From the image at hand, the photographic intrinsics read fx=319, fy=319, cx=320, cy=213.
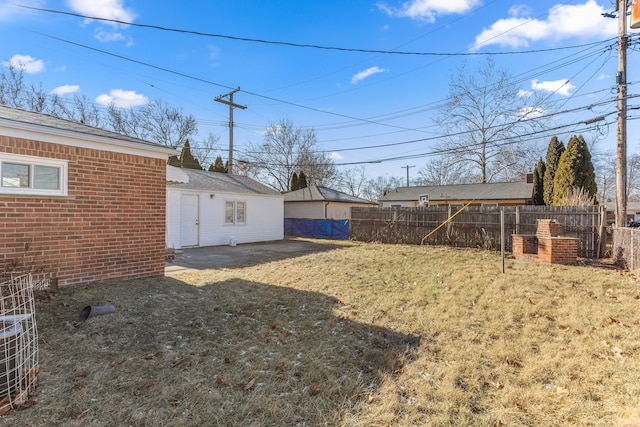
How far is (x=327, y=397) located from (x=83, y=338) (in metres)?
2.98

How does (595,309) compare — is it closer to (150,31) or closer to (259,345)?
(259,345)

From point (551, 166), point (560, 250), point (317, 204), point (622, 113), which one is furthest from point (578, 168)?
point (317, 204)

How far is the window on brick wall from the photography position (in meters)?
14.6

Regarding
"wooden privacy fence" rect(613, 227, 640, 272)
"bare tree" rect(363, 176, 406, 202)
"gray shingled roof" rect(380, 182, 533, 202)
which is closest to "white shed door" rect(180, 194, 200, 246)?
"wooden privacy fence" rect(613, 227, 640, 272)

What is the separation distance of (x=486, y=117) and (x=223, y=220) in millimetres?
24179

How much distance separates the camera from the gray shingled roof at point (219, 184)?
13.3 metres

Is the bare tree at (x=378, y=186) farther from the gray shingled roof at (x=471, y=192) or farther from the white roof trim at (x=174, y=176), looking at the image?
the white roof trim at (x=174, y=176)

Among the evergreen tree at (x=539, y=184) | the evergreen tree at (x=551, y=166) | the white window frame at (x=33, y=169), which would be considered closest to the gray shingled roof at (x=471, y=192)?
the evergreen tree at (x=539, y=184)

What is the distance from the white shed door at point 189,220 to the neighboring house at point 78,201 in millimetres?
6381

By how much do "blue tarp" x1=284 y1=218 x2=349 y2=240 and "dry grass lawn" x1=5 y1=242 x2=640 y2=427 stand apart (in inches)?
440

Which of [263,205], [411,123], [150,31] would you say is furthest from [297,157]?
[150,31]

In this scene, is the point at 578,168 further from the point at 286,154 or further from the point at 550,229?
the point at 286,154

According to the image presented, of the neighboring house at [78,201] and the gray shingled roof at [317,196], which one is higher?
the gray shingled roof at [317,196]

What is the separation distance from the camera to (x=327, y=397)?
9.17ft
